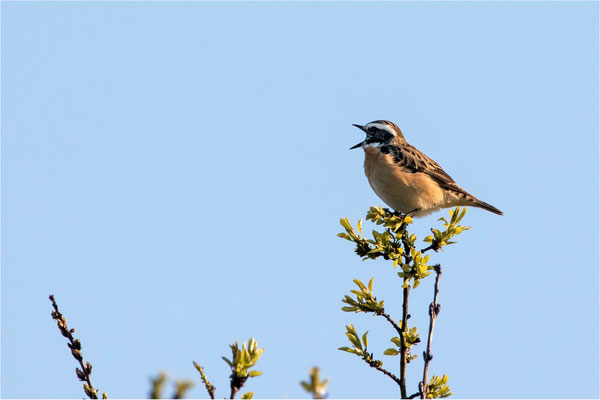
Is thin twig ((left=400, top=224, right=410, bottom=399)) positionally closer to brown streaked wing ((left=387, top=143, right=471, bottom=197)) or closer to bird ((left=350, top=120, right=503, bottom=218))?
bird ((left=350, top=120, right=503, bottom=218))

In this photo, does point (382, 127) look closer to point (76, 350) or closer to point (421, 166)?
point (421, 166)

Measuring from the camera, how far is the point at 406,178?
13.2 m

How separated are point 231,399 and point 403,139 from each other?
11.1 metres

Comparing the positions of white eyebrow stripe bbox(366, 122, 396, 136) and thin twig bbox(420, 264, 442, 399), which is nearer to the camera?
thin twig bbox(420, 264, 442, 399)

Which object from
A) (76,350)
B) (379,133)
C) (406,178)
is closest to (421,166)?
(406,178)

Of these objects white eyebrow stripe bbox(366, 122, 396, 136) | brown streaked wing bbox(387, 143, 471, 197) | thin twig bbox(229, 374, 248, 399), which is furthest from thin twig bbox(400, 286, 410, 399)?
white eyebrow stripe bbox(366, 122, 396, 136)

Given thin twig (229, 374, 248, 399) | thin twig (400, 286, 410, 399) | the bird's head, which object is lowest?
thin twig (229, 374, 248, 399)

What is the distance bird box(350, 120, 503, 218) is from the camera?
13.2m

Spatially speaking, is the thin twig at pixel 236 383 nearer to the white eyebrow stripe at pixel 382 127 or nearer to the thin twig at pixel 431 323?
the thin twig at pixel 431 323

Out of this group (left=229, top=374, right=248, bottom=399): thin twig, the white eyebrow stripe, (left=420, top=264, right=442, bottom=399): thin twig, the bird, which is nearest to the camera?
(left=229, top=374, right=248, bottom=399): thin twig

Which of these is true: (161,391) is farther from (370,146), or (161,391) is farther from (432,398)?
(370,146)

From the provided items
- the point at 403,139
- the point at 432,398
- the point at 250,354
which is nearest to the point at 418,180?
the point at 403,139

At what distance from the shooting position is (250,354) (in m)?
5.22

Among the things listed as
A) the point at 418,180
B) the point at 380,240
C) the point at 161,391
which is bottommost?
the point at 161,391
